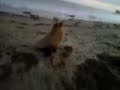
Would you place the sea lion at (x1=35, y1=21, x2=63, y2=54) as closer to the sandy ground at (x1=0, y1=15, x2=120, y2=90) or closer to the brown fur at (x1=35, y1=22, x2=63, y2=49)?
the brown fur at (x1=35, y1=22, x2=63, y2=49)

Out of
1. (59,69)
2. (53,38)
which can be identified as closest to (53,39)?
(53,38)

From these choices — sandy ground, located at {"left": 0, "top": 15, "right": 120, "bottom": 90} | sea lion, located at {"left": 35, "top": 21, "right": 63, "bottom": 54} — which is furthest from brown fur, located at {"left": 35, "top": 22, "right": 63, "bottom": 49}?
sandy ground, located at {"left": 0, "top": 15, "right": 120, "bottom": 90}

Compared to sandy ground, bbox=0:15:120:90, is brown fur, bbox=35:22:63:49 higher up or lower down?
higher up

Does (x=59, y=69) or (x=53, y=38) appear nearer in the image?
(x=59, y=69)

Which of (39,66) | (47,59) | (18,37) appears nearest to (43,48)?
(47,59)

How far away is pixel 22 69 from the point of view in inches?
137

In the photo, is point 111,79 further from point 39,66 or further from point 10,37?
point 10,37

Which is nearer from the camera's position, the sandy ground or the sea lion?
the sandy ground

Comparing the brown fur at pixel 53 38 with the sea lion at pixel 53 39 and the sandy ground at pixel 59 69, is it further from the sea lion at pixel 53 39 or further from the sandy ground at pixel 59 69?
the sandy ground at pixel 59 69

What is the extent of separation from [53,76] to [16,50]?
1097mm

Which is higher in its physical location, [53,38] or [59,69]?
[53,38]

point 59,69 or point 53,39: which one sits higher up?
point 53,39

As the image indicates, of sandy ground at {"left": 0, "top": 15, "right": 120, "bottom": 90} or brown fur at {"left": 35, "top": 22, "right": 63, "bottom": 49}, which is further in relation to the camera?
brown fur at {"left": 35, "top": 22, "right": 63, "bottom": 49}

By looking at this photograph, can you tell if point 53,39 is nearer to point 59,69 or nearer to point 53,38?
point 53,38
